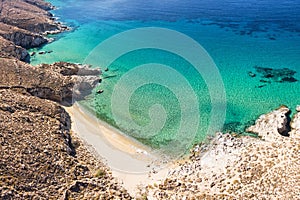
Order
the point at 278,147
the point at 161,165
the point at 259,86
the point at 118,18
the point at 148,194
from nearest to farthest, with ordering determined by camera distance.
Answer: the point at 148,194 < the point at 278,147 < the point at 161,165 < the point at 259,86 < the point at 118,18

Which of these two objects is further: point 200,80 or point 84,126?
point 200,80

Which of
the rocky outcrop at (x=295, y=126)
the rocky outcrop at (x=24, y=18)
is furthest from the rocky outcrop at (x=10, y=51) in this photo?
the rocky outcrop at (x=295, y=126)

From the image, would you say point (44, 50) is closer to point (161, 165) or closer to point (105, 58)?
point (105, 58)

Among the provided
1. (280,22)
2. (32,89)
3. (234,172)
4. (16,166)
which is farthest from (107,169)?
(280,22)

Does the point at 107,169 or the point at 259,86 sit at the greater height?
the point at 259,86

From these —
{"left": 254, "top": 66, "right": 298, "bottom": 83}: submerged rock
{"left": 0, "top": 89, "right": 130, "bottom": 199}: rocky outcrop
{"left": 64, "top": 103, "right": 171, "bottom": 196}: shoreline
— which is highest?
{"left": 254, "top": 66, "right": 298, "bottom": 83}: submerged rock

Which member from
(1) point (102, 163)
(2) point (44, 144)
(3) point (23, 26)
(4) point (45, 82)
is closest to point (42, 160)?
(2) point (44, 144)

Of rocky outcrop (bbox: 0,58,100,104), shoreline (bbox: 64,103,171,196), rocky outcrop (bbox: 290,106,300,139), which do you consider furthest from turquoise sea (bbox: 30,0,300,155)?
rocky outcrop (bbox: 290,106,300,139)

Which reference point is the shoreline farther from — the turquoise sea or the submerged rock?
the submerged rock
